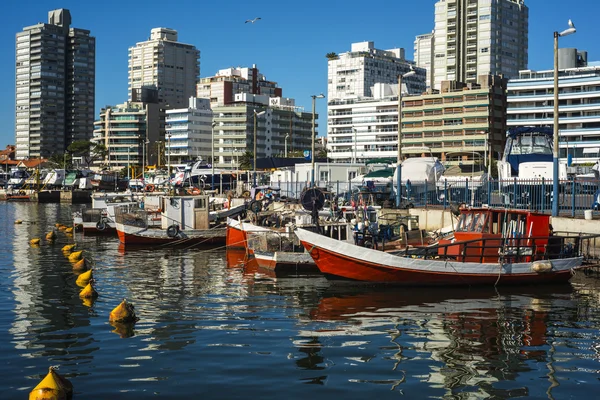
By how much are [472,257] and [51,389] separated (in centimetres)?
1630

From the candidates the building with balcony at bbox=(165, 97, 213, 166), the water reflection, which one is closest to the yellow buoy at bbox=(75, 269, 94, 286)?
the water reflection

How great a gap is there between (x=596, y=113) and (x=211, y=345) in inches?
4631

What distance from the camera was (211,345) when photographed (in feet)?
55.3

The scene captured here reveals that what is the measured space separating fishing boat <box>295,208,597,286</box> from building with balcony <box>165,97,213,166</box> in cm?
16576

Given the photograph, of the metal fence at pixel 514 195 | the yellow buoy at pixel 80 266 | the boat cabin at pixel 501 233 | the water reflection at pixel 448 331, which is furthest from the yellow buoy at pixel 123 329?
the metal fence at pixel 514 195

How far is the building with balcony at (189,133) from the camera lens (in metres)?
190

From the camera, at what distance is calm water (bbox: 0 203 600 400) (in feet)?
45.6

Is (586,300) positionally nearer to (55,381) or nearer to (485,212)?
(485,212)

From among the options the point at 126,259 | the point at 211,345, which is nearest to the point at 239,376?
the point at 211,345

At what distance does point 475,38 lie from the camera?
17050 cm

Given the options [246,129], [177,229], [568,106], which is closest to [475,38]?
[568,106]

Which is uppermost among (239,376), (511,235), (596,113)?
(596,113)

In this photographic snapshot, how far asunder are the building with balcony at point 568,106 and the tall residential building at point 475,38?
130 ft

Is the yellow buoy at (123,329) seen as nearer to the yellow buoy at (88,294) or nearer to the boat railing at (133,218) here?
the yellow buoy at (88,294)
